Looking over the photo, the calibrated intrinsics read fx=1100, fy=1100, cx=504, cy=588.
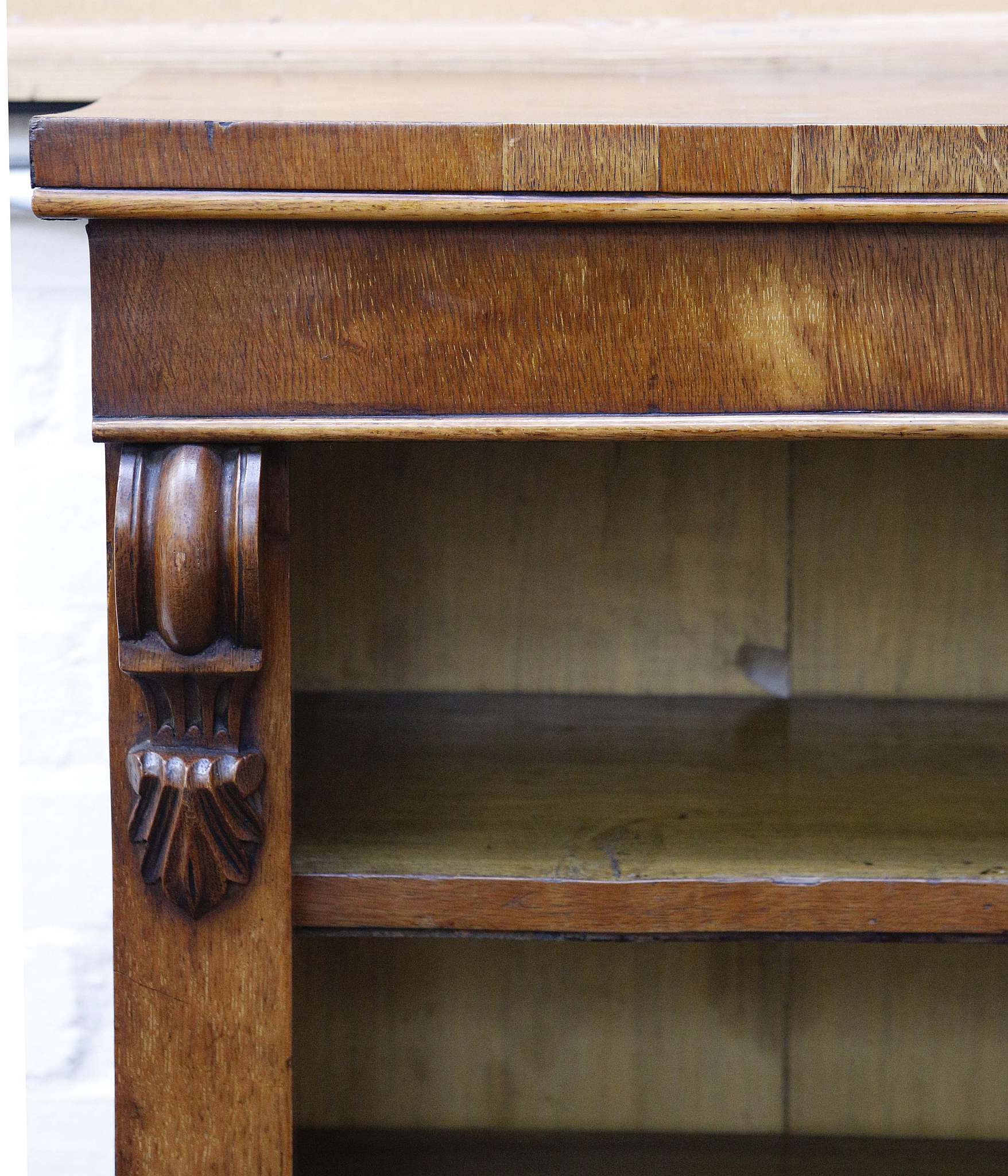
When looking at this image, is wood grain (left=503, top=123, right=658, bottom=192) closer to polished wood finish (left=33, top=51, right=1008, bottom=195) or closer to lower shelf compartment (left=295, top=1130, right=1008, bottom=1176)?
polished wood finish (left=33, top=51, right=1008, bottom=195)

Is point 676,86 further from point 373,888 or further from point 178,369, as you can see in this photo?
point 373,888

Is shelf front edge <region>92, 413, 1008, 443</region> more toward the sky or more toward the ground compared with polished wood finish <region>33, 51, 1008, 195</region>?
more toward the ground

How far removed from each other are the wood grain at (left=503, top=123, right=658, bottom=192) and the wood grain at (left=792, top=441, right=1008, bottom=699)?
0.44 m

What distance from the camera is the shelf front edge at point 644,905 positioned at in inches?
18.6

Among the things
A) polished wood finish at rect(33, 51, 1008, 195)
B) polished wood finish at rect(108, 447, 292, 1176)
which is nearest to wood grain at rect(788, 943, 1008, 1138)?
polished wood finish at rect(108, 447, 292, 1176)

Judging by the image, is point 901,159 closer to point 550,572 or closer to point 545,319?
point 545,319

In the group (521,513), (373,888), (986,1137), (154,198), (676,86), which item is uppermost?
(676,86)

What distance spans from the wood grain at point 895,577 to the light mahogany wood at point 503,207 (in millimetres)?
403

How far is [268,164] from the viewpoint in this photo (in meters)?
0.40

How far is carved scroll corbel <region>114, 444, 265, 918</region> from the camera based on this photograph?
1.36ft

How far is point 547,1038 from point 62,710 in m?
0.43

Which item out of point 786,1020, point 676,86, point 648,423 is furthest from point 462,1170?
point 676,86

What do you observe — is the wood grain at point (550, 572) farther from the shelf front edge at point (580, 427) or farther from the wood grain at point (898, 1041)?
the shelf front edge at point (580, 427)

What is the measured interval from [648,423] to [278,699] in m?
0.19
